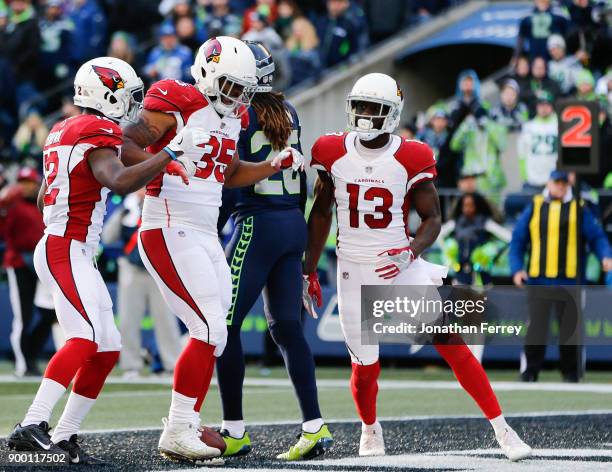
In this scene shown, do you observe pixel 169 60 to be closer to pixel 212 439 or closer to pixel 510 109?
pixel 510 109

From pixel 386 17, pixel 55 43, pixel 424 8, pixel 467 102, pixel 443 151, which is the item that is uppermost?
pixel 424 8

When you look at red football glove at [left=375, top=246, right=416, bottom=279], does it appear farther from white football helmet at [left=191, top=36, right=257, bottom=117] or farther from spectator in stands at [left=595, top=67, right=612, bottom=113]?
spectator in stands at [left=595, top=67, right=612, bottom=113]

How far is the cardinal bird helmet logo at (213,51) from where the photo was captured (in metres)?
6.76

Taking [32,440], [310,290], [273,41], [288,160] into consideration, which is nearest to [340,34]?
[273,41]

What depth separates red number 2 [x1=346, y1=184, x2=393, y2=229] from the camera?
7074 mm

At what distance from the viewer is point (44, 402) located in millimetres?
6477

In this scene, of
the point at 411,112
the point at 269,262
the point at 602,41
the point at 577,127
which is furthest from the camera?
the point at 411,112

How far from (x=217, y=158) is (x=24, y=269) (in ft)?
22.8

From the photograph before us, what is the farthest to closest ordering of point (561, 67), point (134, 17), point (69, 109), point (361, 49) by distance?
point (134, 17) < point (361, 49) < point (69, 109) < point (561, 67)

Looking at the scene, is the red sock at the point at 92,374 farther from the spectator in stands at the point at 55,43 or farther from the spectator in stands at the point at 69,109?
the spectator in stands at the point at 55,43

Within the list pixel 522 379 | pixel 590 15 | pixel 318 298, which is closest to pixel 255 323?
pixel 522 379

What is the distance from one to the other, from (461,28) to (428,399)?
34.5 ft

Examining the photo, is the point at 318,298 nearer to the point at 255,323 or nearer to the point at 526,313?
the point at 526,313

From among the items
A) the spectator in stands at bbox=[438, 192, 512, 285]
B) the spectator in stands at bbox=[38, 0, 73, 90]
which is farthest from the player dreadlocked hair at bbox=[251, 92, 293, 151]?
the spectator in stands at bbox=[38, 0, 73, 90]
